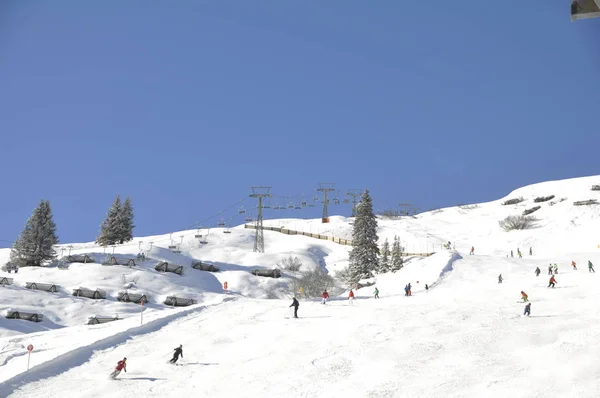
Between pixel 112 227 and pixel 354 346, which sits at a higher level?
pixel 112 227

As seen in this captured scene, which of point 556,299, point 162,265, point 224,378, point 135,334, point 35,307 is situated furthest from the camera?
point 162,265

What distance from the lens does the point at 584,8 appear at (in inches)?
160

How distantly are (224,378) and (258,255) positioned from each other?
58.3 metres

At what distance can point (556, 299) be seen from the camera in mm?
33125

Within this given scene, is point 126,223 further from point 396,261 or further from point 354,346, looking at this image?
point 354,346

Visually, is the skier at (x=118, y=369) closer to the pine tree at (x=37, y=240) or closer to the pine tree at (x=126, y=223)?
the pine tree at (x=37, y=240)

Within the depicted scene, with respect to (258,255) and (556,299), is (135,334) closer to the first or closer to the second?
(556,299)

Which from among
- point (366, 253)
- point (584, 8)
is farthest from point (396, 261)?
point (584, 8)

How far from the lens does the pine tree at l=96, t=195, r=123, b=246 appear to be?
268ft

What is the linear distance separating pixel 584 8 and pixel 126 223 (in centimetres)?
8508

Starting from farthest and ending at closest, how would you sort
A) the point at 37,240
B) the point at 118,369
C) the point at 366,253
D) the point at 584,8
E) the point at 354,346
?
the point at 37,240, the point at 366,253, the point at 354,346, the point at 118,369, the point at 584,8

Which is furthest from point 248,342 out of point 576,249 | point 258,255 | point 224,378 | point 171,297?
point 576,249

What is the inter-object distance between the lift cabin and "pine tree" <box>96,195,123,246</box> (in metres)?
83.5

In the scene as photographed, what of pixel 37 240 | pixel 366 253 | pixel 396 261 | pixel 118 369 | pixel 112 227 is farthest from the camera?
pixel 112 227
